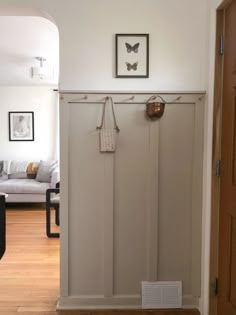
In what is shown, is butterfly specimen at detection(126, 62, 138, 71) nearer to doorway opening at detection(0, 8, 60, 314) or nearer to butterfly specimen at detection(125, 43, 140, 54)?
butterfly specimen at detection(125, 43, 140, 54)

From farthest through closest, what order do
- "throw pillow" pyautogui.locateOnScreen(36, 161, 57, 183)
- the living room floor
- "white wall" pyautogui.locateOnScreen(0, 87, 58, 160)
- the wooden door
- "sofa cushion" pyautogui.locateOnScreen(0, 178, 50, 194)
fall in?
1. "white wall" pyautogui.locateOnScreen(0, 87, 58, 160)
2. "throw pillow" pyautogui.locateOnScreen(36, 161, 57, 183)
3. "sofa cushion" pyautogui.locateOnScreen(0, 178, 50, 194)
4. the living room floor
5. the wooden door

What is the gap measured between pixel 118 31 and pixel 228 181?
51.4 inches

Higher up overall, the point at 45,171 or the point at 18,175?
the point at 45,171

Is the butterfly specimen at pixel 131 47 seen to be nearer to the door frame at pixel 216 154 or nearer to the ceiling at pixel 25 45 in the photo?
the door frame at pixel 216 154

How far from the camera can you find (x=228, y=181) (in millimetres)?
1919

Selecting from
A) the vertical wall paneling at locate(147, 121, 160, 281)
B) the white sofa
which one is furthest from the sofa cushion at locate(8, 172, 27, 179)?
the vertical wall paneling at locate(147, 121, 160, 281)

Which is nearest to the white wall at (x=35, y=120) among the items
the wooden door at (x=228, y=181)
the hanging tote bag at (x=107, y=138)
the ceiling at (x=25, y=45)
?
the ceiling at (x=25, y=45)

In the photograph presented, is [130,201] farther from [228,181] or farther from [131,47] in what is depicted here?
[131,47]

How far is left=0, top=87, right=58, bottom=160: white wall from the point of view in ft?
21.9

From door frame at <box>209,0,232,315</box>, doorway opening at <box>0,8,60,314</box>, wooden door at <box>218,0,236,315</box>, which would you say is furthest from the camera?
doorway opening at <box>0,8,60,314</box>

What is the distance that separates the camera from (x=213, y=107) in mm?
2105

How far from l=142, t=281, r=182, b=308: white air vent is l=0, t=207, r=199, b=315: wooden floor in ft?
0.16

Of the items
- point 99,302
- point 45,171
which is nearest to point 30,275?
point 99,302

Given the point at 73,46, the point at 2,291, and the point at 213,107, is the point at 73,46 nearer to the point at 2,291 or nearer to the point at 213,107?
the point at 213,107
